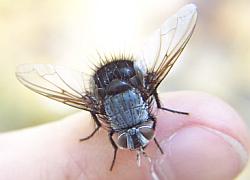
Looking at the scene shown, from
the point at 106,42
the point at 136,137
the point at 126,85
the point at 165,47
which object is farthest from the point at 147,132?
the point at 106,42

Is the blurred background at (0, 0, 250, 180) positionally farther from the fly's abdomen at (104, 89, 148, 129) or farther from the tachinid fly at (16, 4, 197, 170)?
the fly's abdomen at (104, 89, 148, 129)

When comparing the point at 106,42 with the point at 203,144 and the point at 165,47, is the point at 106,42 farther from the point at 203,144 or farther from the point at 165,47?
the point at 203,144

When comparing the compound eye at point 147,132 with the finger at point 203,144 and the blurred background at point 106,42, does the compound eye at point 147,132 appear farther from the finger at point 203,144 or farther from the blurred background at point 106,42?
the blurred background at point 106,42

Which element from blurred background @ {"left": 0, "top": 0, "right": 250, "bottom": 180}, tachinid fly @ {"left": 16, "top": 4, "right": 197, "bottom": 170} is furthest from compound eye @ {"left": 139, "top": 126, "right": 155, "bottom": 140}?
blurred background @ {"left": 0, "top": 0, "right": 250, "bottom": 180}

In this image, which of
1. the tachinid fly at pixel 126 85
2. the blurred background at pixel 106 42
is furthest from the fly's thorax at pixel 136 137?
the blurred background at pixel 106 42

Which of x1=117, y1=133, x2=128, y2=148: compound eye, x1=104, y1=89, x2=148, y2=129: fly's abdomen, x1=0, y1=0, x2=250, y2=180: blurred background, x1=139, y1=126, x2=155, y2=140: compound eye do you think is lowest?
x1=0, y1=0, x2=250, y2=180: blurred background
